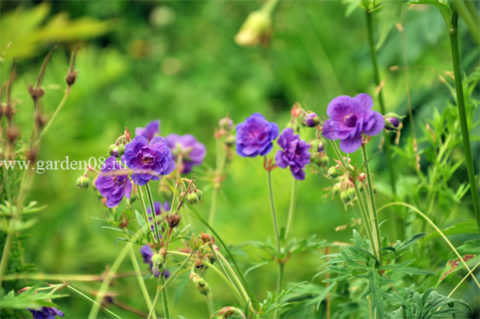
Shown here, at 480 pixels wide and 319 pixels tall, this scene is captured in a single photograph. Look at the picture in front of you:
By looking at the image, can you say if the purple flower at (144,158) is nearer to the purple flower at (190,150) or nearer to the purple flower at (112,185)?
the purple flower at (112,185)

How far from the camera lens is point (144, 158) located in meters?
0.63

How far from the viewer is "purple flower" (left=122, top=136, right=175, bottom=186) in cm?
62

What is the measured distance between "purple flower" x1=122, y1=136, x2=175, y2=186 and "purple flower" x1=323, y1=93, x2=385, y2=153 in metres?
0.20

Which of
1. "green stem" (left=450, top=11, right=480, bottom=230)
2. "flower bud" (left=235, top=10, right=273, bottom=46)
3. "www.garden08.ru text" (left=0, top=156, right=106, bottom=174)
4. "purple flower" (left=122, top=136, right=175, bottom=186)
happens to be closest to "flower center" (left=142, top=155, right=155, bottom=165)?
"purple flower" (left=122, top=136, right=175, bottom=186)

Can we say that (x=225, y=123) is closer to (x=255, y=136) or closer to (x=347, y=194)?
(x=255, y=136)

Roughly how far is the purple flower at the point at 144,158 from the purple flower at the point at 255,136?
125 mm

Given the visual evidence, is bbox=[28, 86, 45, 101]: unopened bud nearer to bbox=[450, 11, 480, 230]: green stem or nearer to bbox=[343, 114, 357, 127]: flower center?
bbox=[343, 114, 357, 127]: flower center

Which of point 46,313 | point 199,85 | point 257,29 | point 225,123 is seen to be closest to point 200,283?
point 46,313

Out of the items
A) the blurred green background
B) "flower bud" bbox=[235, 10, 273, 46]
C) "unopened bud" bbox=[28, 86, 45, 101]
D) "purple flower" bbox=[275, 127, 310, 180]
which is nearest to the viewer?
"unopened bud" bbox=[28, 86, 45, 101]

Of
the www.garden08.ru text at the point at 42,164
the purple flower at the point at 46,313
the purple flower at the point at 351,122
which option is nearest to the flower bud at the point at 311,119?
the purple flower at the point at 351,122

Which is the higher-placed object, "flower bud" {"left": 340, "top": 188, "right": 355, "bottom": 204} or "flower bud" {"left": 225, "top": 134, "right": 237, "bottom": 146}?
"flower bud" {"left": 225, "top": 134, "right": 237, "bottom": 146}

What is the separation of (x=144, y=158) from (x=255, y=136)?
17cm

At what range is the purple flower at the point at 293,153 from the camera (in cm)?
71

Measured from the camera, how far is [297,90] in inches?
89.4
